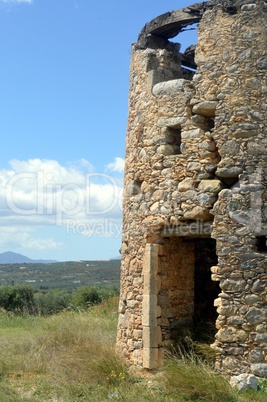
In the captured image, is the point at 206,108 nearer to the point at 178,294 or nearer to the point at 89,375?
the point at 178,294

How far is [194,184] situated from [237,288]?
162 centimetres

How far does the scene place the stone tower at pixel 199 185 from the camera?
295 inches

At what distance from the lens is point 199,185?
7.91m

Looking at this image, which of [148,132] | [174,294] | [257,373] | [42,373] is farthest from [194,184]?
[42,373]

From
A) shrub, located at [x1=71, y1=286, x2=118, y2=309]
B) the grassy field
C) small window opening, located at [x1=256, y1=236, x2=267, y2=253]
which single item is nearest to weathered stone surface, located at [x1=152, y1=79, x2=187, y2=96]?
small window opening, located at [x1=256, y1=236, x2=267, y2=253]

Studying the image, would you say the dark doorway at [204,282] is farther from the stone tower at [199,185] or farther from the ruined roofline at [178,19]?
the ruined roofline at [178,19]

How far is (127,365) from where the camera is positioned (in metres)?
8.45

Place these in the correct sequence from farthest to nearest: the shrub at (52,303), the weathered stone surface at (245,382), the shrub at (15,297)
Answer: the shrub at (15,297) < the shrub at (52,303) < the weathered stone surface at (245,382)

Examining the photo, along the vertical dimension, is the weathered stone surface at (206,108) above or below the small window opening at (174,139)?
above

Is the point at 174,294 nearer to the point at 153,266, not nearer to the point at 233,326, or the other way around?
the point at 153,266

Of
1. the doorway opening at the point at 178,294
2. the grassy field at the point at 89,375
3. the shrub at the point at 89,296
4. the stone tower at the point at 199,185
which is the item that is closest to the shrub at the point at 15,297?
the shrub at the point at 89,296

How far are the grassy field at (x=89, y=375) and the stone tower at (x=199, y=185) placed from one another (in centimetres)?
45

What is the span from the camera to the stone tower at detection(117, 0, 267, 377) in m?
7.48

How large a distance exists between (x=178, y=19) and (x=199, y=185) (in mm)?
2758
